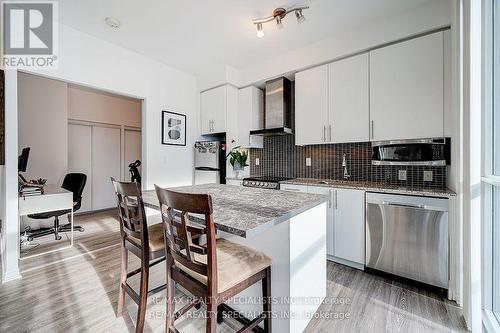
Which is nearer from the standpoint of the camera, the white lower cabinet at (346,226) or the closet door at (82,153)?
the white lower cabinet at (346,226)

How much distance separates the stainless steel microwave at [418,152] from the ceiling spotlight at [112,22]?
131 inches

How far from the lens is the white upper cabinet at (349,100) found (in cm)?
253

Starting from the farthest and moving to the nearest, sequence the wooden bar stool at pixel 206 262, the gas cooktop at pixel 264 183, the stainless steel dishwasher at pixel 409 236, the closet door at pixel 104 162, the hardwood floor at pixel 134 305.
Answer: the closet door at pixel 104 162, the gas cooktop at pixel 264 183, the stainless steel dishwasher at pixel 409 236, the hardwood floor at pixel 134 305, the wooden bar stool at pixel 206 262

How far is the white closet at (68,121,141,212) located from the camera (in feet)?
15.3

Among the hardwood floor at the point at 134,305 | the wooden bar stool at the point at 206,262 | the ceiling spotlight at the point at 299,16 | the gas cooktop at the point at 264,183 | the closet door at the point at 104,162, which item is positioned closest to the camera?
the wooden bar stool at the point at 206,262

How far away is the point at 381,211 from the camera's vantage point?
2.17 metres

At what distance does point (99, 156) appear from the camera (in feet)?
16.4

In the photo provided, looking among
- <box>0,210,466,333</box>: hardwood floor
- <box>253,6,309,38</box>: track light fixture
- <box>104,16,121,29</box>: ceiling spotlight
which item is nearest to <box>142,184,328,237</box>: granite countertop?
<box>0,210,466,333</box>: hardwood floor

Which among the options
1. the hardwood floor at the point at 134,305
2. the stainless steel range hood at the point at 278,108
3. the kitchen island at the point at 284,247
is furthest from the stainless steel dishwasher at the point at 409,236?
the stainless steel range hood at the point at 278,108

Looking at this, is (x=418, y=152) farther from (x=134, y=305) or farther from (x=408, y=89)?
(x=134, y=305)

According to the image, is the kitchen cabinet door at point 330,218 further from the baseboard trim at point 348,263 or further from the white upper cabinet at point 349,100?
the white upper cabinet at point 349,100

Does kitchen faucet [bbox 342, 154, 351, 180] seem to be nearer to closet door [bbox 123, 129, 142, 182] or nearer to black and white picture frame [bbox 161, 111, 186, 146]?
black and white picture frame [bbox 161, 111, 186, 146]

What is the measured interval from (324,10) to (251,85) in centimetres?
159

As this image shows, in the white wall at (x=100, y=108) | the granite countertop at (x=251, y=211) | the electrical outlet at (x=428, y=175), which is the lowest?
the granite countertop at (x=251, y=211)
